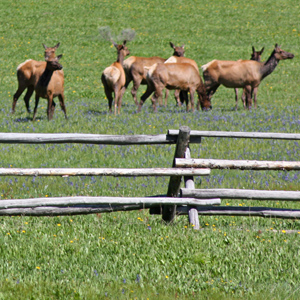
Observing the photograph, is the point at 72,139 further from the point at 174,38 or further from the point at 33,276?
the point at 174,38

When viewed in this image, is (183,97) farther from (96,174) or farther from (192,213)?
(96,174)

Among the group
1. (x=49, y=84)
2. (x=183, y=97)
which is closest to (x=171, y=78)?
(x=183, y=97)

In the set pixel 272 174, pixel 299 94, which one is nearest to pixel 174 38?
pixel 299 94

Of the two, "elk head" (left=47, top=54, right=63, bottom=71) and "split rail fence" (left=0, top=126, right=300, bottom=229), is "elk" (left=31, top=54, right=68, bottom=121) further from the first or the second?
"split rail fence" (left=0, top=126, right=300, bottom=229)

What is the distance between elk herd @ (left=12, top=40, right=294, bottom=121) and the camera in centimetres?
1452

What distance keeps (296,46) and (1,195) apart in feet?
93.8

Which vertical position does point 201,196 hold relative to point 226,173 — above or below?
above

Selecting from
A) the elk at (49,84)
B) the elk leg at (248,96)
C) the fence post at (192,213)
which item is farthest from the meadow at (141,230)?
the elk leg at (248,96)

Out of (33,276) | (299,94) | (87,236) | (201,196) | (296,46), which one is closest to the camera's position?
(33,276)

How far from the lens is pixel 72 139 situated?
6363mm

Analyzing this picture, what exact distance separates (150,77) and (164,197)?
11.5 metres

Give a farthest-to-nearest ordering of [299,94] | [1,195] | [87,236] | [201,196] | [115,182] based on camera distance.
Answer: [299,94] → [115,182] → [1,195] → [201,196] → [87,236]

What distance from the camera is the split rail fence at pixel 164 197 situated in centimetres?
609

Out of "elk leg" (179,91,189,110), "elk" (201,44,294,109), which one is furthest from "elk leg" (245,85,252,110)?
"elk leg" (179,91,189,110)
